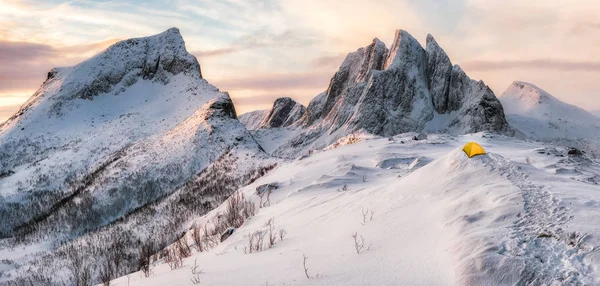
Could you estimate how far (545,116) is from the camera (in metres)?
138

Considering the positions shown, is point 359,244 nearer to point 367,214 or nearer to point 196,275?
point 367,214

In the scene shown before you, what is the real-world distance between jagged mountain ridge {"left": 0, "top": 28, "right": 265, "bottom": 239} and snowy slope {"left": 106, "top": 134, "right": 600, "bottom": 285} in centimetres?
3802

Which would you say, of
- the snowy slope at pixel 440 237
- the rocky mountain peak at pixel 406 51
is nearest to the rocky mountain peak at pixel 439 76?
the rocky mountain peak at pixel 406 51

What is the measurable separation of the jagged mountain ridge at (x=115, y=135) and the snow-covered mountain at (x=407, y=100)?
46.5m

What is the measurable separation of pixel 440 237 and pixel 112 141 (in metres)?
68.6

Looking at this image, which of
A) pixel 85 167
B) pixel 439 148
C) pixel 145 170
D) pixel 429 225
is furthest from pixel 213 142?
pixel 429 225

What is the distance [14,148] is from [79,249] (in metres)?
48.6

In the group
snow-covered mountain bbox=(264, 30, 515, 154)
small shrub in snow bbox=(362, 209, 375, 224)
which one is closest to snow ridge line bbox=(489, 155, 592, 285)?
small shrub in snow bbox=(362, 209, 375, 224)

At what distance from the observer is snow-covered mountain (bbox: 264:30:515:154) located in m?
119

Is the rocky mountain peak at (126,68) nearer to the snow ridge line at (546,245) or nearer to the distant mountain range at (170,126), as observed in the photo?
the distant mountain range at (170,126)

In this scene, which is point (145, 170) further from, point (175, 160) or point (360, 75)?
point (360, 75)

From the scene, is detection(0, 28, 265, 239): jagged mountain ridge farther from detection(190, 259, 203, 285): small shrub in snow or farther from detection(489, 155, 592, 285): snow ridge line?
detection(489, 155, 592, 285): snow ridge line

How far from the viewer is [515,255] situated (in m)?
4.73

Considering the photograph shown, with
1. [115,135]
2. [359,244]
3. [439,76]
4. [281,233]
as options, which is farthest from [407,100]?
[359,244]
